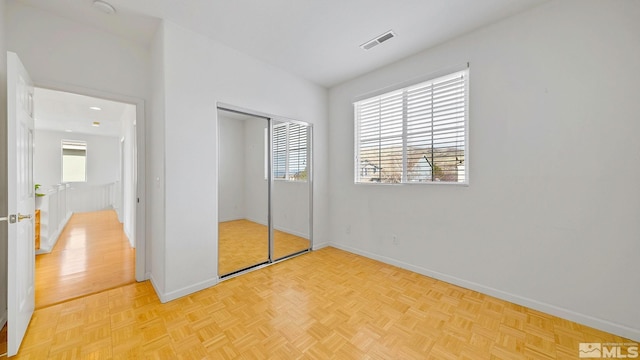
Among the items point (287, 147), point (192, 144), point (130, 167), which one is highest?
point (287, 147)

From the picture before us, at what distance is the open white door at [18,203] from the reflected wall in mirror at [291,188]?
223 cm

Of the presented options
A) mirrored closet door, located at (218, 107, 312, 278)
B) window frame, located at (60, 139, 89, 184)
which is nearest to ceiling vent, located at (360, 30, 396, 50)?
mirrored closet door, located at (218, 107, 312, 278)

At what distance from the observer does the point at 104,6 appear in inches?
82.6

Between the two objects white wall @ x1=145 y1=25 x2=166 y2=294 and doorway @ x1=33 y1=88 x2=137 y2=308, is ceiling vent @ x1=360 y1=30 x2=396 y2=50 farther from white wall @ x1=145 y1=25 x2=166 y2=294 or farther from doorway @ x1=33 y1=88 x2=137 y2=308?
doorway @ x1=33 y1=88 x2=137 y2=308

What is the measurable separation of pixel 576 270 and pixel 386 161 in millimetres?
2112

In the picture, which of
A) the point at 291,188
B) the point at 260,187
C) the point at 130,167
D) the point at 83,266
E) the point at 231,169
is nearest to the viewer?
the point at 83,266

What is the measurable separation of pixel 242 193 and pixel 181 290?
57.1 inches

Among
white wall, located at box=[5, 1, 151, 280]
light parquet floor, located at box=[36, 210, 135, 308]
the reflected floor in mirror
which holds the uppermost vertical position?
white wall, located at box=[5, 1, 151, 280]

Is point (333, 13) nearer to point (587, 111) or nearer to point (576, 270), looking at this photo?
point (587, 111)

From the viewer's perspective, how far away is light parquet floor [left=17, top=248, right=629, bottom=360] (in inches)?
64.8

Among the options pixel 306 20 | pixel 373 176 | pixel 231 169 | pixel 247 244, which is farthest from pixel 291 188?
pixel 306 20

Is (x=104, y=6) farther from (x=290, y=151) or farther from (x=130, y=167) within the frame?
(x=130, y=167)

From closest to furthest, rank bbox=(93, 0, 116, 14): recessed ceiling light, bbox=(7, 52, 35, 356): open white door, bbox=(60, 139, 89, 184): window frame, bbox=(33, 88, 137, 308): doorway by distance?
1. bbox=(7, 52, 35, 356): open white door
2. bbox=(93, 0, 116, 14): recessed ceiling light
3. bbox=(33, 88, 137, 308): doorway
4. bbox=(60, 139, 89, 184): window frame

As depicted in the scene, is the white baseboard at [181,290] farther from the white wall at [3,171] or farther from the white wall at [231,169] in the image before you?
the white wall at [3,171]
